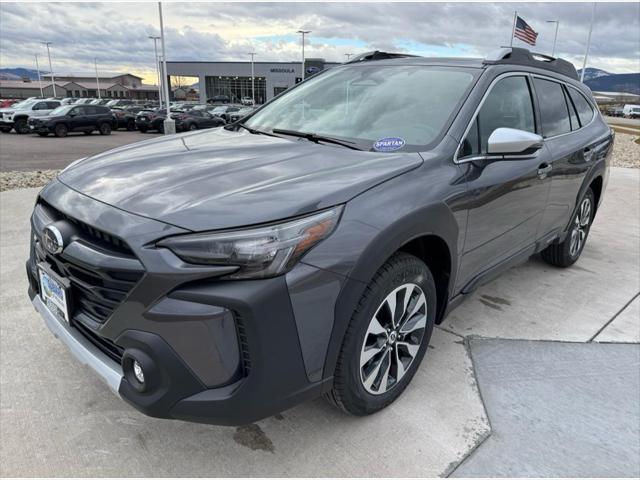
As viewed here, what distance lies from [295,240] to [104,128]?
25.5 m

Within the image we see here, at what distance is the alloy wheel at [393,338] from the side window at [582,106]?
111 inches

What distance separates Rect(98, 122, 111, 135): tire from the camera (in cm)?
2425

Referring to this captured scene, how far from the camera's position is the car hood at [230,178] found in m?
1.90

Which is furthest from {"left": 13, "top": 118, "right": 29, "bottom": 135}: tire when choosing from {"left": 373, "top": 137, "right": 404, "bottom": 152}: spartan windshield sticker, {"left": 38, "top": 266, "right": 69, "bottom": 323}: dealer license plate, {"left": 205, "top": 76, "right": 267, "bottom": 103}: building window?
{"left": 205, "top": 76, "right": 267, "bottom": 103}: building window

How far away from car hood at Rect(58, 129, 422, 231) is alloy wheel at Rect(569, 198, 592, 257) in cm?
277

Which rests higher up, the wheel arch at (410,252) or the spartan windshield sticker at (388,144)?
the spartan windshield sticker at (388,144)

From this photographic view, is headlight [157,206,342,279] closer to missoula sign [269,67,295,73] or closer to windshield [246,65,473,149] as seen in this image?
windshield [246,65,473,149]

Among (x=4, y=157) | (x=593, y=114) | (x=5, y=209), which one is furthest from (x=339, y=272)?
(x=4, y=157)

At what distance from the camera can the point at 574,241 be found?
4.65m

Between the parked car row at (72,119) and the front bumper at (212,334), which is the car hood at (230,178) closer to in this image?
the front bumper at (212,334)

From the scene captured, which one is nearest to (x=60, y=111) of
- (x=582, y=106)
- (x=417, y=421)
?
(x=582, y=106)

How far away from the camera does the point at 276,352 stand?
183cm

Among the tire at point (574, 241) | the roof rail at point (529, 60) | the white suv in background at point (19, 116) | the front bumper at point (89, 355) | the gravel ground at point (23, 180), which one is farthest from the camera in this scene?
the white suv in background at point (19, 116)

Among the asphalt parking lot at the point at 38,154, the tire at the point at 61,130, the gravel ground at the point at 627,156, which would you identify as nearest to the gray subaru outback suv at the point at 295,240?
the asphalt parking lot at the point at 38,154
